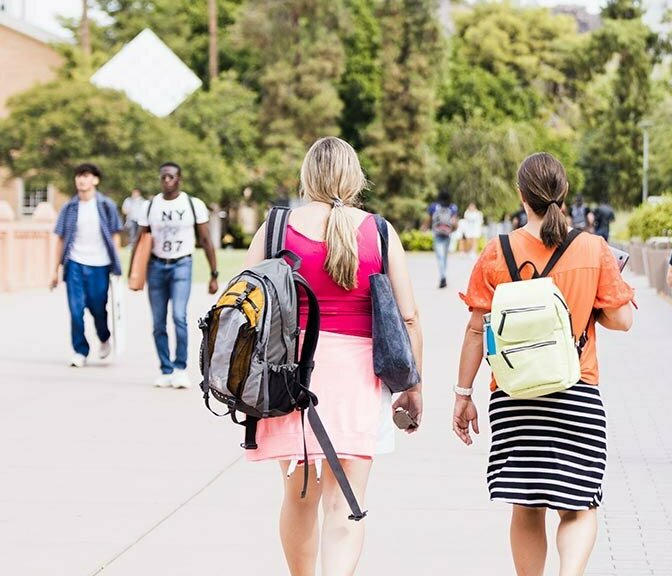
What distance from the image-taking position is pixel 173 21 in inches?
2258

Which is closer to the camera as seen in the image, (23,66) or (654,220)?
(654,220)

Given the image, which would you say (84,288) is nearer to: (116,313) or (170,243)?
(116,313)

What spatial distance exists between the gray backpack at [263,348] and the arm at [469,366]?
1.82 ft

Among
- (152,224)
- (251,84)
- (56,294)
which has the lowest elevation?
(56,294)

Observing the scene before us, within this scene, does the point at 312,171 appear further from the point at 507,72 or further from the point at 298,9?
the point at 507,72

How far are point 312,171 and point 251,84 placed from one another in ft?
190

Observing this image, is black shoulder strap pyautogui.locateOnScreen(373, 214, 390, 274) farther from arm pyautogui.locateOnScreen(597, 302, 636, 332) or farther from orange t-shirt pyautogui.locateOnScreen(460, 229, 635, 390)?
arm pyautogui.locateOnScreen(597, 302, 636, 332)

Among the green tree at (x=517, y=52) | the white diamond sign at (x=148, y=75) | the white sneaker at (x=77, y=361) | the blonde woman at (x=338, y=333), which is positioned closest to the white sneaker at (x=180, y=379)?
the white sneaker at (x=77, y=361)

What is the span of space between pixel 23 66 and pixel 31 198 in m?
4.63

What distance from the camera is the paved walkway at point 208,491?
Result: 578 centimetres

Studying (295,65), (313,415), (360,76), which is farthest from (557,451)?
(360,76)

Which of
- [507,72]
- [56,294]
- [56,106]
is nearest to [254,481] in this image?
[56,294]

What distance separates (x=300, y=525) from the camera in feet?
15.6

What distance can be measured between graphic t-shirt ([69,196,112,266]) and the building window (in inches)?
1453
